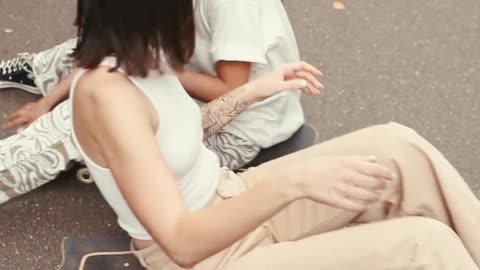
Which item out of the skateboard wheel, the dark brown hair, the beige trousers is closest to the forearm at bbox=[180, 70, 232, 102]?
the beige trousers

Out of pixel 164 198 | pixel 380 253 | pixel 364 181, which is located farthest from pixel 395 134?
pixel 164 198

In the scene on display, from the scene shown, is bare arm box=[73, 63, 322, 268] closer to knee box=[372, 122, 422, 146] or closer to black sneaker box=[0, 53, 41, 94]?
knee box=[372, 122, 422, 146]

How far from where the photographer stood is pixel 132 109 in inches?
39.9

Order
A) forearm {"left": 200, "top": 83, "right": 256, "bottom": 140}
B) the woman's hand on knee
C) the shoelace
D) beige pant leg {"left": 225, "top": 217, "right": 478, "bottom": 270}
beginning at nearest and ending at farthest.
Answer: the woman's hand on knee, beige pant leg {"left": 225, "top": 217, "right": 478, "bottom": 270}, forearm {"left": 200, "top": 83, "right": 256, "bottom": 140}, the shoelace

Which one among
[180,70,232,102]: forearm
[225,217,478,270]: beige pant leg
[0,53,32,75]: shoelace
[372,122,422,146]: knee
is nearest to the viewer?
[225,217,478,270]: beige pant leg

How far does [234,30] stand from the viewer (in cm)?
148

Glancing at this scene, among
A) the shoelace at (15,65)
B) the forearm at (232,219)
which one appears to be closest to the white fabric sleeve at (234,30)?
the forearm at (232,219)

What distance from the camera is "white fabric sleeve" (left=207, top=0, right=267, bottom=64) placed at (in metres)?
1.47

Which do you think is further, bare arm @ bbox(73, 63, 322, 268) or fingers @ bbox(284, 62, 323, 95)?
fingers @ bbox(284, 62, 323, 95)

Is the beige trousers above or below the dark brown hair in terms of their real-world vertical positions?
below

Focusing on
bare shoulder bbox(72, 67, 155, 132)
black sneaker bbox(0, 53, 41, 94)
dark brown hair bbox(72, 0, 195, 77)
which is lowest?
black sneaker bbox(0, 53, 41, 94)

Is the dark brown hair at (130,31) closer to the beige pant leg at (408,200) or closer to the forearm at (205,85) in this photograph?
the beige pant leg at (408,200)

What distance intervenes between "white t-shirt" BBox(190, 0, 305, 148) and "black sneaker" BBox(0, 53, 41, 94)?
0.55 metres

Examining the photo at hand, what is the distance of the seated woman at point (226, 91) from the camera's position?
4.86ft
